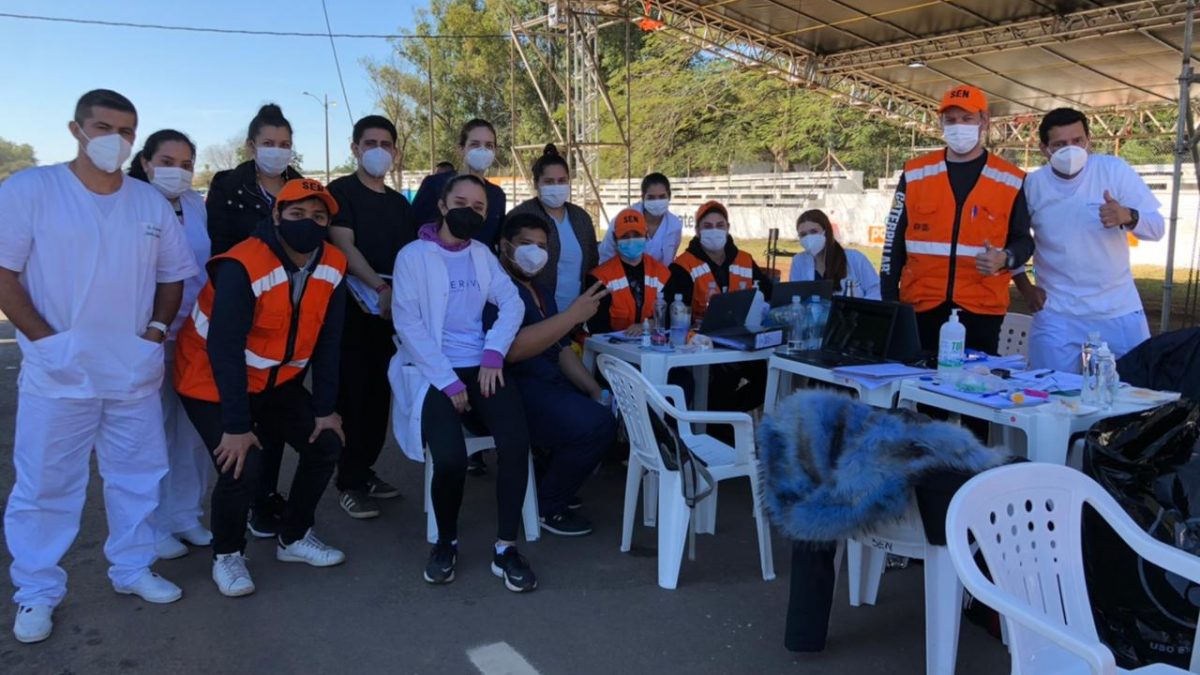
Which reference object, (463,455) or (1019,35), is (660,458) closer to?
(463,455)

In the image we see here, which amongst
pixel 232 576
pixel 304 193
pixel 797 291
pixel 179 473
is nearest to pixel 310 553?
pixel 232 576

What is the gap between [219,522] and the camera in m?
3.17

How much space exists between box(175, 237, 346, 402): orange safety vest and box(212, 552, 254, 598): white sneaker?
24.8 inches

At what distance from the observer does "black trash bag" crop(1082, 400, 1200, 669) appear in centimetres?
236

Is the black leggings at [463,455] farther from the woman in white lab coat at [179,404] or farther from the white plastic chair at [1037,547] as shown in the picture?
the white plastic chair at [1037,547]

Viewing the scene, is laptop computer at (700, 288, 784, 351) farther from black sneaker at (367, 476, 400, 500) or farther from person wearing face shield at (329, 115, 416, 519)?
black sneaker at (367, 476, 400, 500)

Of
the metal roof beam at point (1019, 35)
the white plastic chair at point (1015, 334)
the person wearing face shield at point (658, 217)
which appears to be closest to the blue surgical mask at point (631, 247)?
the person wearing face shield at point (658, 217)

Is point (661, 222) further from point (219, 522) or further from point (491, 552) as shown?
point (219, 522)

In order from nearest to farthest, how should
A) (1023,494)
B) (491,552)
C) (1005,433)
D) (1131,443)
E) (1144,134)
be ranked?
1. (1023,494)
2. (1131,443)
3. (1005,433)
4. (491,552)
5. (1144,134)

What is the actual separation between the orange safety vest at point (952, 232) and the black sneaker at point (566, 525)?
1.85 metres

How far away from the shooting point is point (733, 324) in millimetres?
4395

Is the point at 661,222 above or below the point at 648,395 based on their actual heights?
above

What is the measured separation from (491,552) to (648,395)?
1.02 meters

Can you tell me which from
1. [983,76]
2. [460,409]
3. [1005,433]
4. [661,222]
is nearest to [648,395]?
[460,409]
